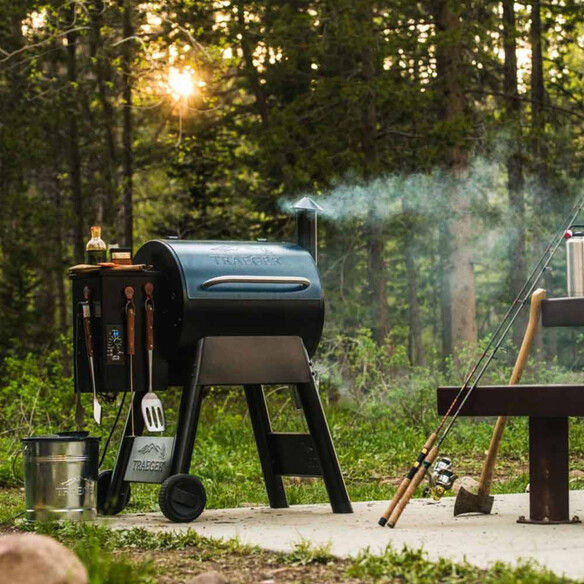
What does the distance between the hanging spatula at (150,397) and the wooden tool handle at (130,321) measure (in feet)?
0.22

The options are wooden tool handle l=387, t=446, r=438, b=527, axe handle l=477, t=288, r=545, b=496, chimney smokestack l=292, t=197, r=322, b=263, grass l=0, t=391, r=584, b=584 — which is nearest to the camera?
grass l=0, t=391, r=584, b=584

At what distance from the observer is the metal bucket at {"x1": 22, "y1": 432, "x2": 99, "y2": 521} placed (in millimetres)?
5578

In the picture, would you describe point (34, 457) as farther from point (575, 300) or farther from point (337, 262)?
point (337, 262)

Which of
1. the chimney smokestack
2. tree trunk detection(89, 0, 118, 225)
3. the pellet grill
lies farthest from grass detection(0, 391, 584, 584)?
tree trunk detection(89, 0, 118, 225)

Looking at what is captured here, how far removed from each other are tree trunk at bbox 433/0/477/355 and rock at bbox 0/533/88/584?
12.6 metres

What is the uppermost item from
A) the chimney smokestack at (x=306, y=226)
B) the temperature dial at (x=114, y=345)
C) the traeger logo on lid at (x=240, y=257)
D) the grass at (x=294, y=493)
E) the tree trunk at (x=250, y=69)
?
the tree trunk at (x=250, y=69)

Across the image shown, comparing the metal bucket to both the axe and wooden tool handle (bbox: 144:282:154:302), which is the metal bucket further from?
the axe

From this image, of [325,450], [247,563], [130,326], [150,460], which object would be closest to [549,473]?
[325,450]

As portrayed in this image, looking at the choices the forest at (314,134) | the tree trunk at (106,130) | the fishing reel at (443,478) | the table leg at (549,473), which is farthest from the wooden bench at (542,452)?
the tree trunk at (106,130)

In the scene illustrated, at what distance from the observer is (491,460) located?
5609 millimetres

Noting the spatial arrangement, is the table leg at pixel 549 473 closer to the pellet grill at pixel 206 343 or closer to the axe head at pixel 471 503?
the axe head at pixel 471 503

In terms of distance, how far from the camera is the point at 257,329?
19.6ft

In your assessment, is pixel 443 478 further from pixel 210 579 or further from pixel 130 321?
pixel 210 579

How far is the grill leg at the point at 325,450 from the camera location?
232 inches
